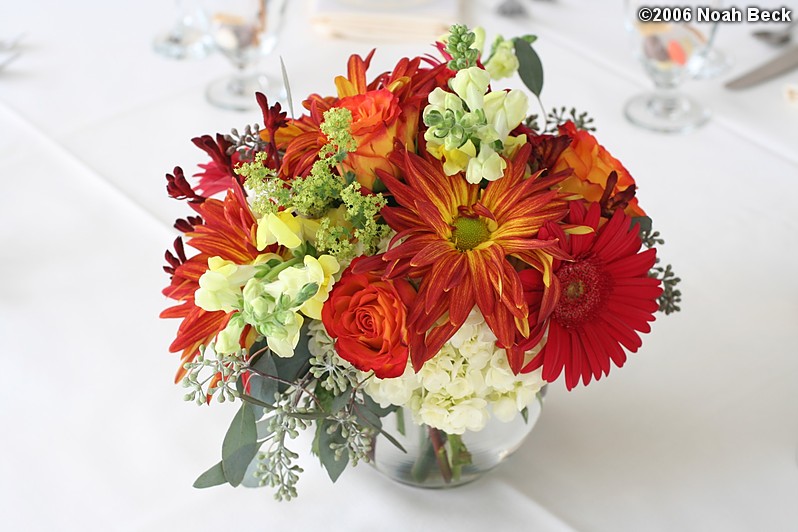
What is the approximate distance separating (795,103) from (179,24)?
0.98m

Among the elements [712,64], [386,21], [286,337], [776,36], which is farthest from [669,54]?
[286,337]

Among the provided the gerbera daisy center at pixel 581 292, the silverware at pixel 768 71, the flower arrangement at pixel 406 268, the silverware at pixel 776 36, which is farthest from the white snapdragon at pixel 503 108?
the silverware at pixel 776 36

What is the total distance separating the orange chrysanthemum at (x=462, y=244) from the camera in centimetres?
58

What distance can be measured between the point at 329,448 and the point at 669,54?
2.89 feet

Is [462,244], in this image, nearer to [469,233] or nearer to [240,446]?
[469,233]

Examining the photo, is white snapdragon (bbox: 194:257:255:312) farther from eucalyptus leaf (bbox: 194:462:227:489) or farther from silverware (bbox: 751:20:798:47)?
silverware (bbox: 751:20:798:47)

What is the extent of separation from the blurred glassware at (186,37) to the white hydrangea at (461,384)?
0.96 meters

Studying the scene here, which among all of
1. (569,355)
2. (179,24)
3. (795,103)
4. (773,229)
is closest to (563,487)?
(569,355)

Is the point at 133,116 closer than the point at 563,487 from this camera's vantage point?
No

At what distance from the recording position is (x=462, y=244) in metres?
0.61

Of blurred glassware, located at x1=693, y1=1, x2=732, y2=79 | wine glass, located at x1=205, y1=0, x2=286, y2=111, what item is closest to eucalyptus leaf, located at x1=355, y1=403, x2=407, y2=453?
wine glass, located at x1=205, y1=0, x2=286, y2=111

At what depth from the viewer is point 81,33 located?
1.50 metres

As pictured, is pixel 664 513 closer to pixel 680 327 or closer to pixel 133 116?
pixel 680 327

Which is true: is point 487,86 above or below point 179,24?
above
